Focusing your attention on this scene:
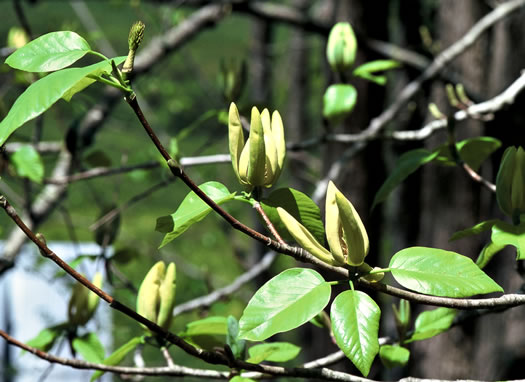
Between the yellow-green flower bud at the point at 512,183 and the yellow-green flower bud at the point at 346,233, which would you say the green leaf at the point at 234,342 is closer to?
the yellow-green flower bud at the point at 346,233

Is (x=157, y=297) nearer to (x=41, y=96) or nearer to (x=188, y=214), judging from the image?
(x=188, y=214)

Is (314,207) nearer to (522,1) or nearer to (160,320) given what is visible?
(160,320)

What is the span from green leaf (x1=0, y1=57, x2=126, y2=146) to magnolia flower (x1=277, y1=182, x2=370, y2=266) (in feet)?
0.66

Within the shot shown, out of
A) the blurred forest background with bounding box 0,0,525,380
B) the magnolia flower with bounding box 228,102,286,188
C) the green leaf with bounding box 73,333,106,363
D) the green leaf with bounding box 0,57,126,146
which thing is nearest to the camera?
the green leaf with bounding box 0,57,126,146

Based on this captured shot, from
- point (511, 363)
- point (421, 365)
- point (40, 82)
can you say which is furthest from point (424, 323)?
point (421, 365)

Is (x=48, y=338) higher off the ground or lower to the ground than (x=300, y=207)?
lower

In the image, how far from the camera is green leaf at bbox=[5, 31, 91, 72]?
1.71ft

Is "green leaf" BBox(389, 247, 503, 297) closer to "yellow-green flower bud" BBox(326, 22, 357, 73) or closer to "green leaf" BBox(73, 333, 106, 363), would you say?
"green leaf" BBox(73, 333, 106, 363)

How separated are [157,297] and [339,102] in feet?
2.07

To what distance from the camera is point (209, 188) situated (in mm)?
616

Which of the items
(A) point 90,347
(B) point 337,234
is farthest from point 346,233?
(A) point 90,347

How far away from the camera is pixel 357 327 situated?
1.68 ft

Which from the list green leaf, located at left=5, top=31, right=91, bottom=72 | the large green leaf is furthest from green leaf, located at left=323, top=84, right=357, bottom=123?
green leaf, located at left=5, top=31, right=91, bottom=72

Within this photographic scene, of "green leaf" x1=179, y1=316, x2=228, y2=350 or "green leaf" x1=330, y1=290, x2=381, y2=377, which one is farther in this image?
"green leaf" x1=179, y1=316, x2=228, y2=350
